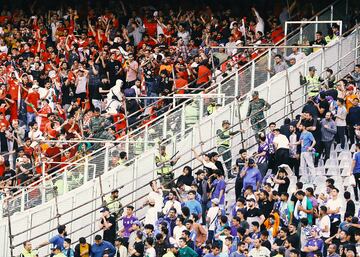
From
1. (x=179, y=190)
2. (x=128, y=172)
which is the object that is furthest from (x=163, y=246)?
(x=128, y=172)

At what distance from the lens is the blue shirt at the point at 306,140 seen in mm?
35562

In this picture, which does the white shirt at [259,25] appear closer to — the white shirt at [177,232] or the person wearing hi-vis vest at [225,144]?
the person wearing hi-vis vest at [225,144]

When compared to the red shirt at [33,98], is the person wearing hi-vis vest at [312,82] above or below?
below

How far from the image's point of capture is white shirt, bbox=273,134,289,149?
1400 inches

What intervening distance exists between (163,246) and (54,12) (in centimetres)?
1801

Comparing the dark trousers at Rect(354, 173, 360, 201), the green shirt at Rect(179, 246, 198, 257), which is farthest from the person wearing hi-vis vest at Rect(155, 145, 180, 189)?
the green shirt at Rect(179, 246, 198, 257)

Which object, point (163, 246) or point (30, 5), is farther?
point (30, 5)

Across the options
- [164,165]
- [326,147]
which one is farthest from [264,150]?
[164,165]

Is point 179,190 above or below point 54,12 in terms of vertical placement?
below

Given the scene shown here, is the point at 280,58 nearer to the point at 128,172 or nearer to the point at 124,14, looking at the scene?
the point at 128,172

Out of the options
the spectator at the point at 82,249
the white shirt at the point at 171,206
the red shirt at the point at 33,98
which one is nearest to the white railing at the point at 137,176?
the white shirt at the point at 171,206

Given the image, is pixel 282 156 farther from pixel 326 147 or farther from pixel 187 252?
pixel 187 252

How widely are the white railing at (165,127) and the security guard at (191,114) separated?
0.04 metres

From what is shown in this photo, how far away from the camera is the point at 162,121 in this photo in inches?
1522
